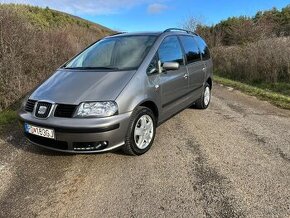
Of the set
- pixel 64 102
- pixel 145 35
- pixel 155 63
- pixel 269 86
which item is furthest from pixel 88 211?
pixel 269 86

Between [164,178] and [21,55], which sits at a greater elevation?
[21,55]

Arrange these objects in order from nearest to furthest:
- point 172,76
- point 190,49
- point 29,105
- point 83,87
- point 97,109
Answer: point 97,109 → point 83,87 → point 29,105 → point 172,76 → point 190,49

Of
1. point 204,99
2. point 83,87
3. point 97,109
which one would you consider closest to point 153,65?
point 83,87

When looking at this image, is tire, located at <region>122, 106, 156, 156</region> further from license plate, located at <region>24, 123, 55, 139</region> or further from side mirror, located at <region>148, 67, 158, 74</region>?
license plate, located at <region>24, 123, 55, 139</region>

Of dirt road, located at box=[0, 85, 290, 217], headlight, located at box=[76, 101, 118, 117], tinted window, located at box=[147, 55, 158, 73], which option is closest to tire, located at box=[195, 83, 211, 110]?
dirt road, located at box=[0, 85, 290, 217]

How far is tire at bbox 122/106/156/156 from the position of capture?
4.65 m

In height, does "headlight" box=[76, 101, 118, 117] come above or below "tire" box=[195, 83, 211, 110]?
above

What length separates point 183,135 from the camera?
5.90m

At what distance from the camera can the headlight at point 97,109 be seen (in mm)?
4294

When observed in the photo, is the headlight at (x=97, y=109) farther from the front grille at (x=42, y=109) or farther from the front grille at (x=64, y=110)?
the front grille at (x=42, y=109)

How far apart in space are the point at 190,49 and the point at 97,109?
10.2ft

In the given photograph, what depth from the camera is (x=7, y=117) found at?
684 centimetres

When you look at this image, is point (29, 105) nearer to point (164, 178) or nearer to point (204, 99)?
point (164, 178)

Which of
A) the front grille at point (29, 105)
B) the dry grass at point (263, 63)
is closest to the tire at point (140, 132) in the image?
the front grille at point (29, 105)
